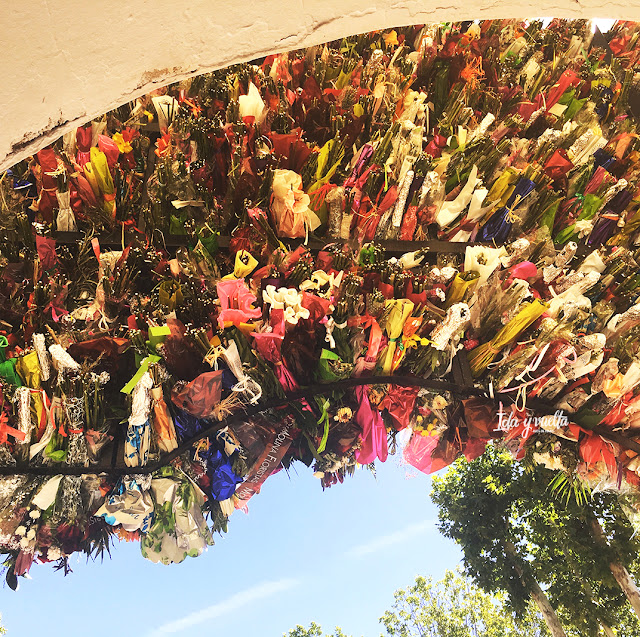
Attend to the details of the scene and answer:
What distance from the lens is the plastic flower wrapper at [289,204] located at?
2.84m

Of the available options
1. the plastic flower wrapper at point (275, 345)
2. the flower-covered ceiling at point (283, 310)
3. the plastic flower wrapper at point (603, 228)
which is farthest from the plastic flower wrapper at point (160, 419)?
the plastic flower wrapper at point (603, 228)

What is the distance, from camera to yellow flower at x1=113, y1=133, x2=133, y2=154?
3213 mm

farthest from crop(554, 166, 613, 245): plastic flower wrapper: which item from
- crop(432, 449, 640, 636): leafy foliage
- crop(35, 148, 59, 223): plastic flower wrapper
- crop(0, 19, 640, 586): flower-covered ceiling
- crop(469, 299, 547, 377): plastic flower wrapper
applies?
crop(432, 449, 640, 636): leafy foliage

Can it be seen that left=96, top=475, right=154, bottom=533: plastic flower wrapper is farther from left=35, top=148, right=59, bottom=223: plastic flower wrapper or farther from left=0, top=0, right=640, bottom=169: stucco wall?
left=0, top=0, right=640, bottom=169: stucco wall

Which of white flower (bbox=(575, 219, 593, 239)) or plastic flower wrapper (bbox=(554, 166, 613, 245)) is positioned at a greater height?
plastic flower wrapper (bbox=(554, 166, 613, 245))

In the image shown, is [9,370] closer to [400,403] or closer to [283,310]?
[283,310]

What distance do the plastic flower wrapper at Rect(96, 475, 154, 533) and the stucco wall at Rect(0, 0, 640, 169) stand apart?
5.51 ft

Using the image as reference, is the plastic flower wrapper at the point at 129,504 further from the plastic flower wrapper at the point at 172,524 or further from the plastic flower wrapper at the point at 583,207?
the plastic flower wrapper at the point at 583,207

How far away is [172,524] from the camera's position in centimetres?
246

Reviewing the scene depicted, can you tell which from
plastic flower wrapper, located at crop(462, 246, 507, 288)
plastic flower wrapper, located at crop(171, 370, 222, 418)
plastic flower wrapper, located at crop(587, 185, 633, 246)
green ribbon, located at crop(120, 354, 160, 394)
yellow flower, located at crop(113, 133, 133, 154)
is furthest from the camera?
plastic flower wrapper, located at crop(587, 185, 633, 246)

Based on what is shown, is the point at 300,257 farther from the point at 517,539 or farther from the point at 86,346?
the point at 517,539

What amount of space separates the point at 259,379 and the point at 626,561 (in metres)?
5.48

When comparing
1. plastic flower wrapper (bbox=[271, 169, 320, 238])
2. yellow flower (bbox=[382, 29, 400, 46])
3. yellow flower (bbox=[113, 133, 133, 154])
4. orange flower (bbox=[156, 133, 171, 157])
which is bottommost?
plastic flower wrapper (bbox=[271, 169, 320, 238])

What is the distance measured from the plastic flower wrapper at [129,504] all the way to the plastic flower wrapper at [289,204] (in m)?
1.40
